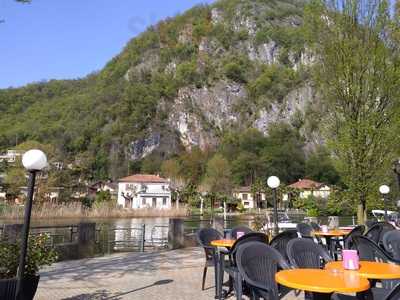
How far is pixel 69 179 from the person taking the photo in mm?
49219

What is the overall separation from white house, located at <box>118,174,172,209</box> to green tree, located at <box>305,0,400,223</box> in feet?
160

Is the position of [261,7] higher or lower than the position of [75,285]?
higher

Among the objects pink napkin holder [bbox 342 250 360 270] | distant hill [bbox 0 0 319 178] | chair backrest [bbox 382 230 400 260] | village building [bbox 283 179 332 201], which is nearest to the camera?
pink napkin holder [bbox 342 250 360 270]

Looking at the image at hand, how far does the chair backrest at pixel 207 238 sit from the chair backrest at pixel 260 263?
2092 mm

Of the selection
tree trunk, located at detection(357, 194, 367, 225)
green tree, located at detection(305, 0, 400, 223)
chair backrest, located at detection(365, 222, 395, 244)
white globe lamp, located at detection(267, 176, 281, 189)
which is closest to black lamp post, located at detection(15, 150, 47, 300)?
white globe lamp, located at detection(267, 176, 281, 189)

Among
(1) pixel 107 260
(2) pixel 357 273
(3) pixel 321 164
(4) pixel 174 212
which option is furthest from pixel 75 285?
(3) pixel 321 164

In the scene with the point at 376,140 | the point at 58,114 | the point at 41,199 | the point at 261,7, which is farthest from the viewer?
the point at 261,7

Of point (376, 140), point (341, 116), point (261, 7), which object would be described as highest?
point (261, 7)

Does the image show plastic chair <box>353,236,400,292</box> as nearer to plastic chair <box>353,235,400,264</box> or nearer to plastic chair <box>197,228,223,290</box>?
plastic chair <box>353,235,400,264</box>

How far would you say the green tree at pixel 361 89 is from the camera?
374 inches

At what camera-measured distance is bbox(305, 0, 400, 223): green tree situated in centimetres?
951

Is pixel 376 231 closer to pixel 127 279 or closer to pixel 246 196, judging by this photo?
pixel 127 279

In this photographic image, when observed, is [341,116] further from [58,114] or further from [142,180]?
[58,114]

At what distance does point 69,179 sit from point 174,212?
63.0 feet
